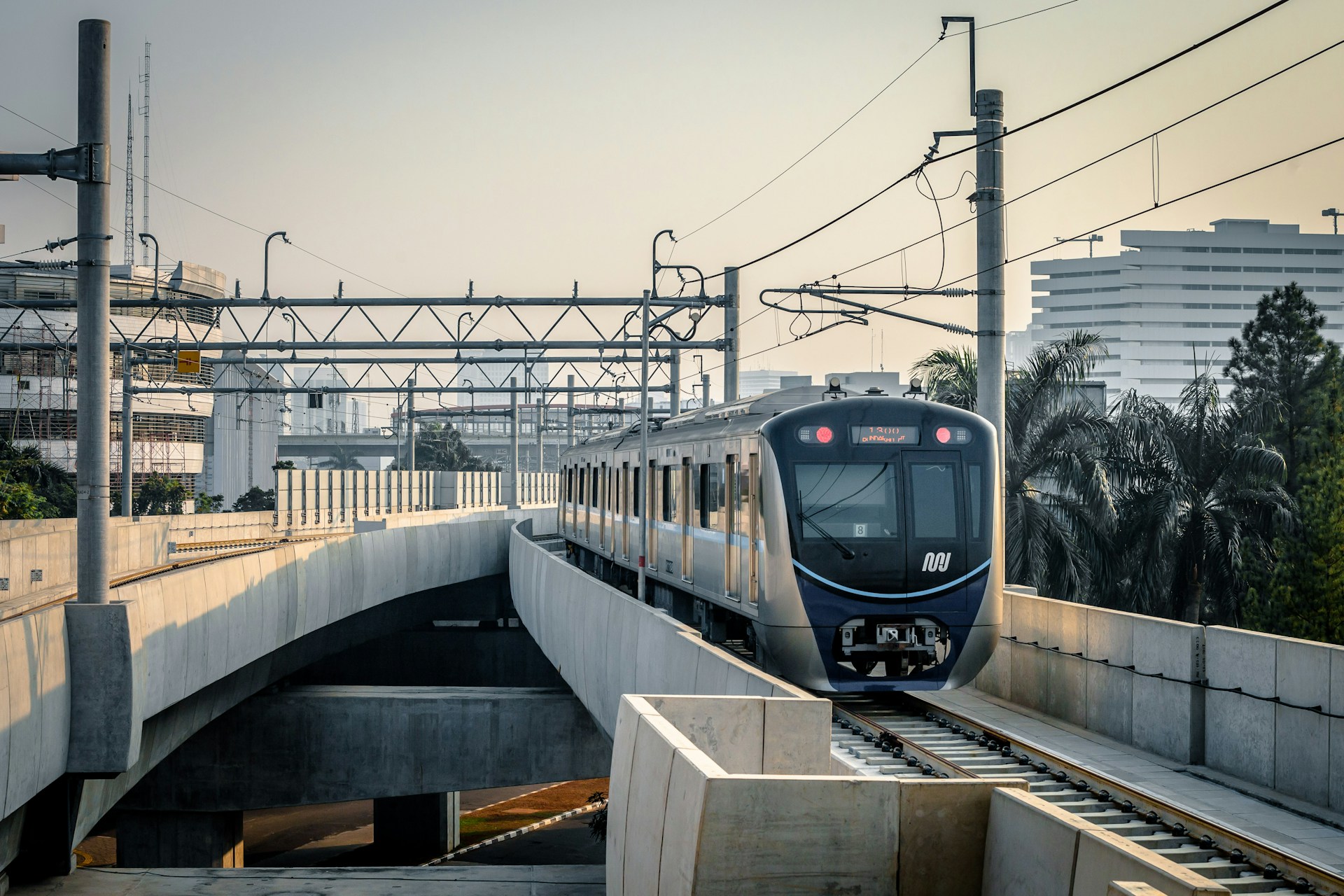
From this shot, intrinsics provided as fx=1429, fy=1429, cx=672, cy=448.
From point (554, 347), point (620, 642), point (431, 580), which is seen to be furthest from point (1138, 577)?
point (620, 642)

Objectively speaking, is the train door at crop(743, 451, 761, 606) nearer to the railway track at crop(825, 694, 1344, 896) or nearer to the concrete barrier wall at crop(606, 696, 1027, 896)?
the railway track at crop(825, 694, 1344, 896)

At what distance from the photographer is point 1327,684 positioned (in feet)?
36.6

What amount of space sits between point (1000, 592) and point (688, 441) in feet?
17.8

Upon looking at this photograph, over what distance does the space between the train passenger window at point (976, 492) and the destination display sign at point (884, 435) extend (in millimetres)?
662

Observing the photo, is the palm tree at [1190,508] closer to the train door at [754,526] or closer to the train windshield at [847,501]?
the train windshield at [847,501]

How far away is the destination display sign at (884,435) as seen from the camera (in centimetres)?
1476

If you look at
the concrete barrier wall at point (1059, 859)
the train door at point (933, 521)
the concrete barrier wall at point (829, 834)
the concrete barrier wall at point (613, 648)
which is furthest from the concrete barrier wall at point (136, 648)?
the concrete barrier wall at point (1059, 859)

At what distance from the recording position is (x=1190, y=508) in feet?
109

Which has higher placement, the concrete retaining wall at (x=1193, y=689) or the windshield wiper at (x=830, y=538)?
the windshield wiper at (x=830, y=538)

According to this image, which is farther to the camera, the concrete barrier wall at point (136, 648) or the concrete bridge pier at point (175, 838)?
the concrete bridge pier at point (175, 838)

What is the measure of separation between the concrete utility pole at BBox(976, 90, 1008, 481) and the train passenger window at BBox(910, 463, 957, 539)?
188 cm

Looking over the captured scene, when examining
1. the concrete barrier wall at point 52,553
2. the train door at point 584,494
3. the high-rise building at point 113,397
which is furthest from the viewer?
the high-rise building at point 113,397

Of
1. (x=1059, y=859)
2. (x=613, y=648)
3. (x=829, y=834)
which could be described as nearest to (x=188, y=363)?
(x=613, y=648)

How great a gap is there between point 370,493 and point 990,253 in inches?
1899
